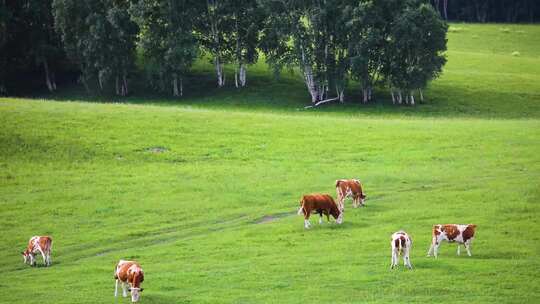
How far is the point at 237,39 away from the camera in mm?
84938

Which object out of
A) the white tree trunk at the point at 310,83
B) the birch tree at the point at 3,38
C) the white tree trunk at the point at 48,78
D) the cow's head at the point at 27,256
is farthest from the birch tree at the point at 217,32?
the cow's head at the point at 27,256

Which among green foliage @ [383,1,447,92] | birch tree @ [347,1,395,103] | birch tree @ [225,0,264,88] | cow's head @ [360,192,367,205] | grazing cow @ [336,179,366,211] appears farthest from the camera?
birch tree @ [225,0,264,88]

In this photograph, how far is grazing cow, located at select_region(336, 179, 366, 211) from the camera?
39781mm

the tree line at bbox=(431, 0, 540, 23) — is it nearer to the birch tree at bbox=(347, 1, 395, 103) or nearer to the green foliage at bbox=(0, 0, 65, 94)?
the birch tree at bbox=(347, 1, 395, 103)

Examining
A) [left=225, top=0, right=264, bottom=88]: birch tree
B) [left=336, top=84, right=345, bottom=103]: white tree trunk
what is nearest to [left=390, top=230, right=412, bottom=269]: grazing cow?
[left=336, top=84, right=345, bottom=103]: white tree trunk

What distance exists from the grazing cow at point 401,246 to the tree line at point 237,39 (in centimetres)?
4991

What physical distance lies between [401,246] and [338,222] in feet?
27.1

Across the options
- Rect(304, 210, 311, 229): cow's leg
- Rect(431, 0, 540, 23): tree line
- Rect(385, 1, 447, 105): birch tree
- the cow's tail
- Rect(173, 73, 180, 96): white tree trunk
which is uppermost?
Rect(431, 0, 540, 23): tree line

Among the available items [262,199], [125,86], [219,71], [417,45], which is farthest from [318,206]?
→ [125,86]

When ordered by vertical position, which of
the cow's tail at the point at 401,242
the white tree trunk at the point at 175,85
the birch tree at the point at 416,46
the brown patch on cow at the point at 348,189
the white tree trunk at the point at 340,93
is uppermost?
the birch tree at the point at 416,46

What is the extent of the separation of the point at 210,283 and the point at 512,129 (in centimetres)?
3906

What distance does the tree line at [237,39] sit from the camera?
78.1 meters

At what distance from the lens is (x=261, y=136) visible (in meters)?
58.3

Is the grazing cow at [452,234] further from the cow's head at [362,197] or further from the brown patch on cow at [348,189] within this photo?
the cow's head at [362,197]
